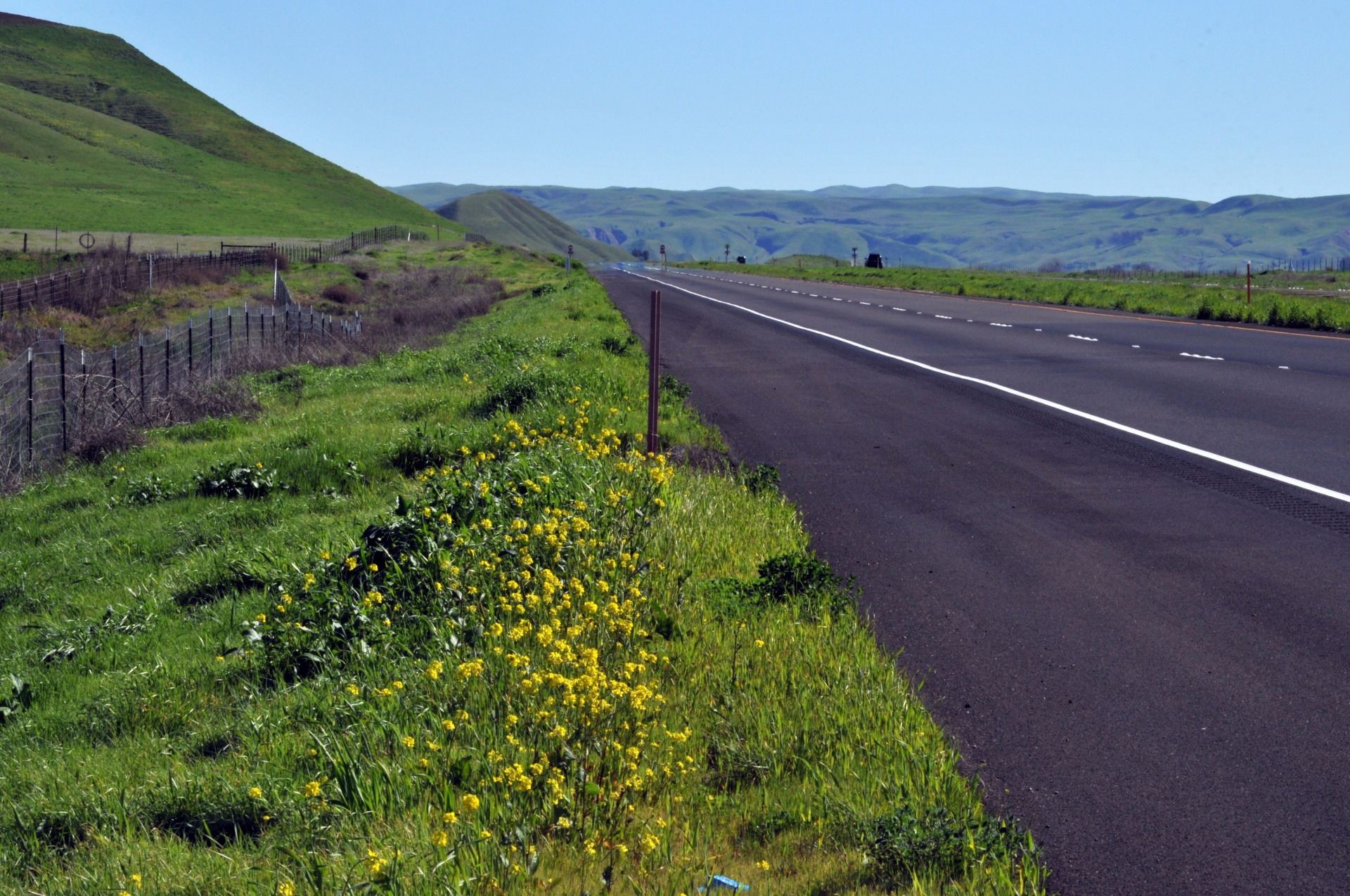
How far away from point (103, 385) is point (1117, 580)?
576 inches

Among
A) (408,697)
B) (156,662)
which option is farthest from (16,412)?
(408,697)

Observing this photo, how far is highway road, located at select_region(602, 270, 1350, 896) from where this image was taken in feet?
12.2

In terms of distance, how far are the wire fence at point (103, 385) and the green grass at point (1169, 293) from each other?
2055 centimetres

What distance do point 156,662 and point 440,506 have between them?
5.89 feet

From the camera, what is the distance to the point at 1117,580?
A: 6.07 meters

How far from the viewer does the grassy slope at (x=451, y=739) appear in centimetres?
334

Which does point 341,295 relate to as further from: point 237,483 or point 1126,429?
point 1126,429

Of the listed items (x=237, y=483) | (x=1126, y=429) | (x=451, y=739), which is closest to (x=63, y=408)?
(x=237, y=483)

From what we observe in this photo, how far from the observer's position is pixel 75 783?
4574mm

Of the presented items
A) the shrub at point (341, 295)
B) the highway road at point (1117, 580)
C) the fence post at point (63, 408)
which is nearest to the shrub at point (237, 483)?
the highway road at point (1117, 580)

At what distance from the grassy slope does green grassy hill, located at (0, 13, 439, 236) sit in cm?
9736

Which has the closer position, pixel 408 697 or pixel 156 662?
pixel 408 697

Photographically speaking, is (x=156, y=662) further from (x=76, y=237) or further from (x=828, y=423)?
(x=76, y=237)

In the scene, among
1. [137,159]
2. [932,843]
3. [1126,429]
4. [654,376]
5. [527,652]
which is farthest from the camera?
[137,159]
